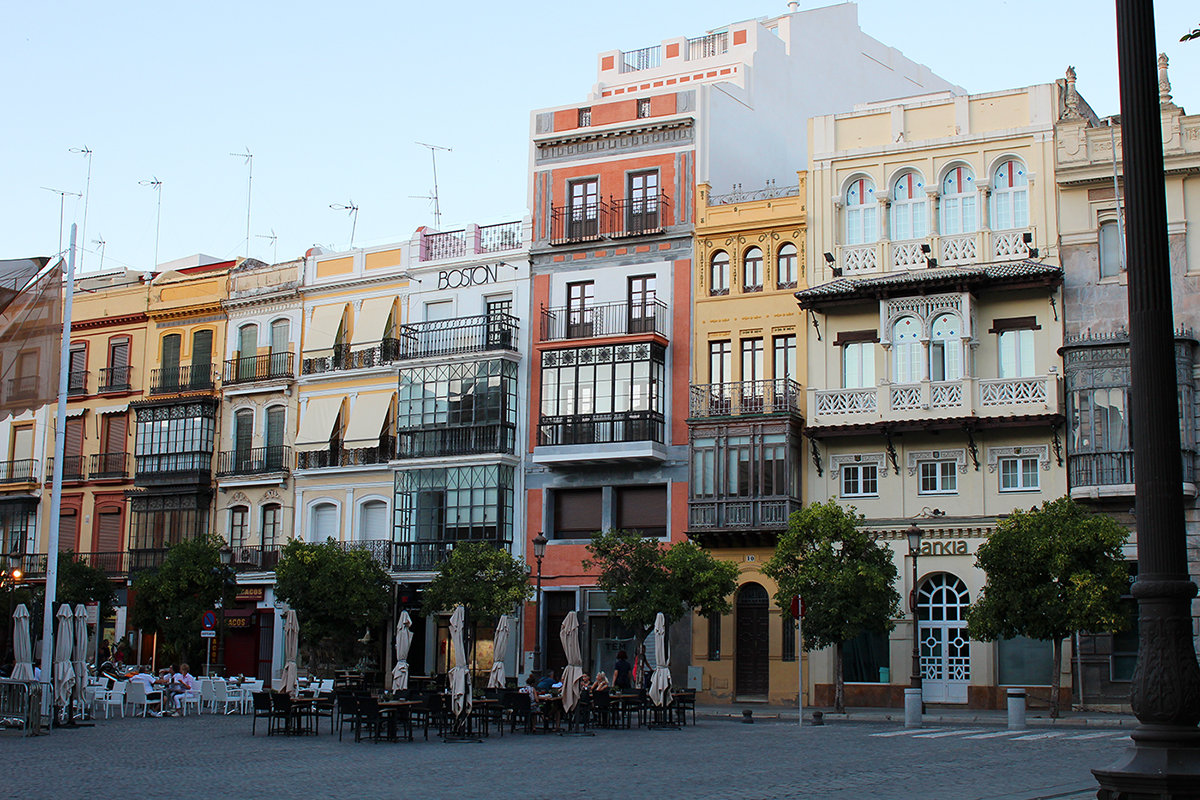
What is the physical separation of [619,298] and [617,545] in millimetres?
9580

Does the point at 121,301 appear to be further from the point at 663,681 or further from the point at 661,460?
the point at 663,681

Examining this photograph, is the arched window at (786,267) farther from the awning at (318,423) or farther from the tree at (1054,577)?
the awning at (318,423)

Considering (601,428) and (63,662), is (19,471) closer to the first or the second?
(601,428)

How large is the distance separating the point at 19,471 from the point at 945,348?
37626 mm

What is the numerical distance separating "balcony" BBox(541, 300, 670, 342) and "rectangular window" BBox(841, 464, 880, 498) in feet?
24.1

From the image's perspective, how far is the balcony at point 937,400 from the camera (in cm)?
3600

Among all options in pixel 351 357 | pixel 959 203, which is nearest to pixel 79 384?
pixel 351 357

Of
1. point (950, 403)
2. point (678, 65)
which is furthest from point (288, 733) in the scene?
point (678, 65)

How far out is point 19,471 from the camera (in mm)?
55062

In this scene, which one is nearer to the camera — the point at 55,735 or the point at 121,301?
the point at 55,735

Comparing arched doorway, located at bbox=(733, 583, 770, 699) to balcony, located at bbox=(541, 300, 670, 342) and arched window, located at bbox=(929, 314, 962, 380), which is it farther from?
balcony, located at bbox=(541, 300, 670, 342)

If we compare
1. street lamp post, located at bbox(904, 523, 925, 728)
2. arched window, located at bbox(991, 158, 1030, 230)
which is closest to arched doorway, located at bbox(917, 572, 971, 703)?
street lamp post, located at bbox(904, 523, 925, 728)

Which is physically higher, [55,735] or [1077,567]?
[1077,567]

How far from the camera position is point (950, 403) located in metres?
37.0
